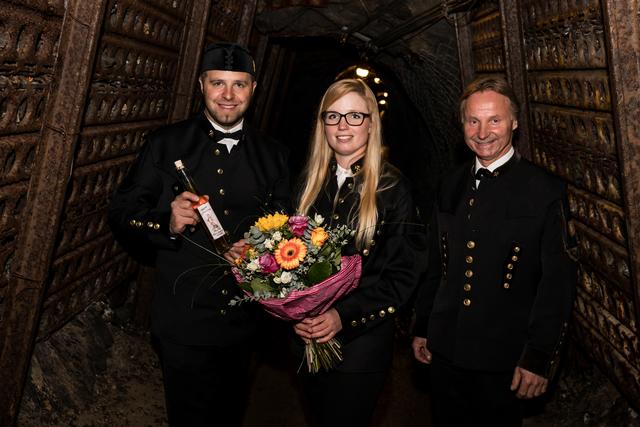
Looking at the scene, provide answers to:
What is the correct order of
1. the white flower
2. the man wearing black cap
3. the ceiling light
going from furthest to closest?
the ceiling light → the man wearing black cap → the white flower

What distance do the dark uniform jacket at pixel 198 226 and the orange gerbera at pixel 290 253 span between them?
0.82 m

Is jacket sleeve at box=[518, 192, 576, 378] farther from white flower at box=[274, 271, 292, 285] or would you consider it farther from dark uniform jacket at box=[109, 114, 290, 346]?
dark uniform jacket at box=[109, 114, 290, 346]

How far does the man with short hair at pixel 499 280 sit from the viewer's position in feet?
9.10

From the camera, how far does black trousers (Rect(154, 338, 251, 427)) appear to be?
3.23 metres

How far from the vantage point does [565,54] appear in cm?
334

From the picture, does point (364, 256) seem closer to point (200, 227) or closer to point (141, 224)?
point (200, 227)

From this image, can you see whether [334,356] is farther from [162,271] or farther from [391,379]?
[391,379]

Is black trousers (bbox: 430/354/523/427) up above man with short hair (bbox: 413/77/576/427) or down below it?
below

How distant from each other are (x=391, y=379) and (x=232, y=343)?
277 centimetres

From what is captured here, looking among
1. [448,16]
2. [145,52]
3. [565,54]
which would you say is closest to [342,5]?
[448,16]

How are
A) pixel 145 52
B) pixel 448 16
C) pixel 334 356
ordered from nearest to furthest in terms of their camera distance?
pixel 334 356
pixel 145 52
pixel 448 16

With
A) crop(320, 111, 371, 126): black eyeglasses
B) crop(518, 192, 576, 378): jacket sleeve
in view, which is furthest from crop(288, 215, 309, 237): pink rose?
crop(518, 192, 576, 378): jacket sleeve

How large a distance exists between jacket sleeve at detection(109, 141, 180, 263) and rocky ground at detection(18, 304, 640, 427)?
1120 mm

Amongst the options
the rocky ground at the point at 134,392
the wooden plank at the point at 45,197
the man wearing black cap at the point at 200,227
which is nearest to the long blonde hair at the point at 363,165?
the man wearing black cap at the point at 200,227
